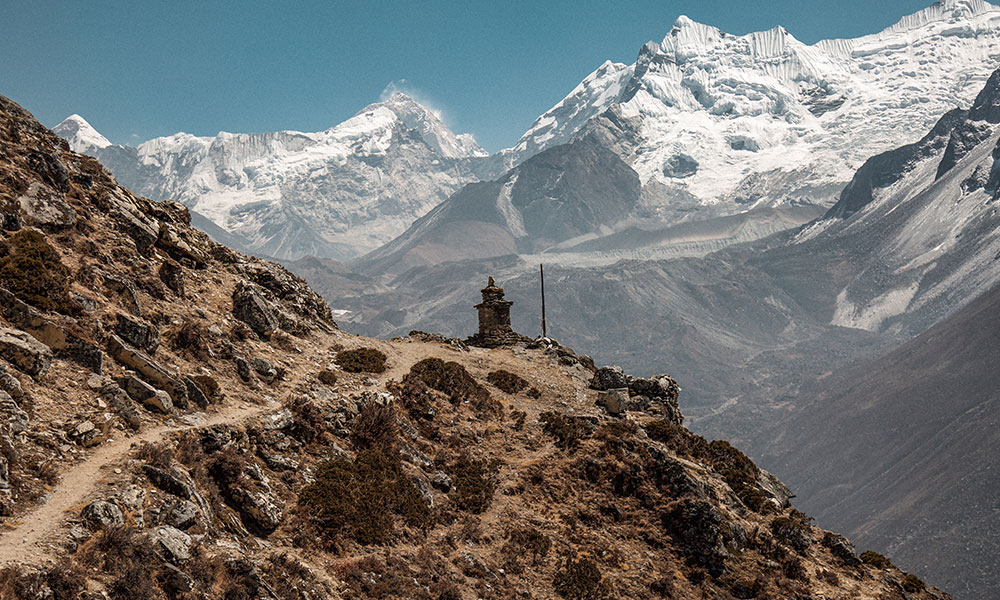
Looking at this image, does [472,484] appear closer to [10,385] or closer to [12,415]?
[12,415]

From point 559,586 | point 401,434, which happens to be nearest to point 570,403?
point 401,434

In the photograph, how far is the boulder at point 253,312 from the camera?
36531 mm

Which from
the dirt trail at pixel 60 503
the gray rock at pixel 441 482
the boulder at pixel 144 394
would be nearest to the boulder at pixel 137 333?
the boulder at pixel 144 394

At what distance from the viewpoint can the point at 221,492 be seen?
69.9ft

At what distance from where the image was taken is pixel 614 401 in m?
43.4

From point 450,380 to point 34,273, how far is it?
23.1 meters

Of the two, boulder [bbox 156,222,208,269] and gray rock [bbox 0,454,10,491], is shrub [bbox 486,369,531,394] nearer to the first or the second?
boulder [bbox 156,222,208,269]

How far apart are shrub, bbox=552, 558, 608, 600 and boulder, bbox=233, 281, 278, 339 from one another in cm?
2142

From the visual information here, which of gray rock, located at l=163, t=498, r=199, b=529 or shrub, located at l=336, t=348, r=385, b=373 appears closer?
gray rock, located at l=163, t=498, r=199, b=529

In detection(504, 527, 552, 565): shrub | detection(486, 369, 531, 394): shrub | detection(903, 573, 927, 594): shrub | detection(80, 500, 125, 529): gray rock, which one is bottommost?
detection(80, 500, 125, 529): gray rock

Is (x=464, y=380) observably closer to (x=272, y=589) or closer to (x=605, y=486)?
(x=605, y=486)

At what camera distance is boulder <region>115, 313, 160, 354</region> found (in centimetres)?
2628

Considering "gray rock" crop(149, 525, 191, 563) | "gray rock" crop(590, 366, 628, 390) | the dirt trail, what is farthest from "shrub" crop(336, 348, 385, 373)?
"gray rock" crop(149, 525, 191, 563)

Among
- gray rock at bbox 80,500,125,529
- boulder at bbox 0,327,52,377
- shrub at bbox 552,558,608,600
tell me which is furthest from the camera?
shrub at bbox 552,558,608,600
